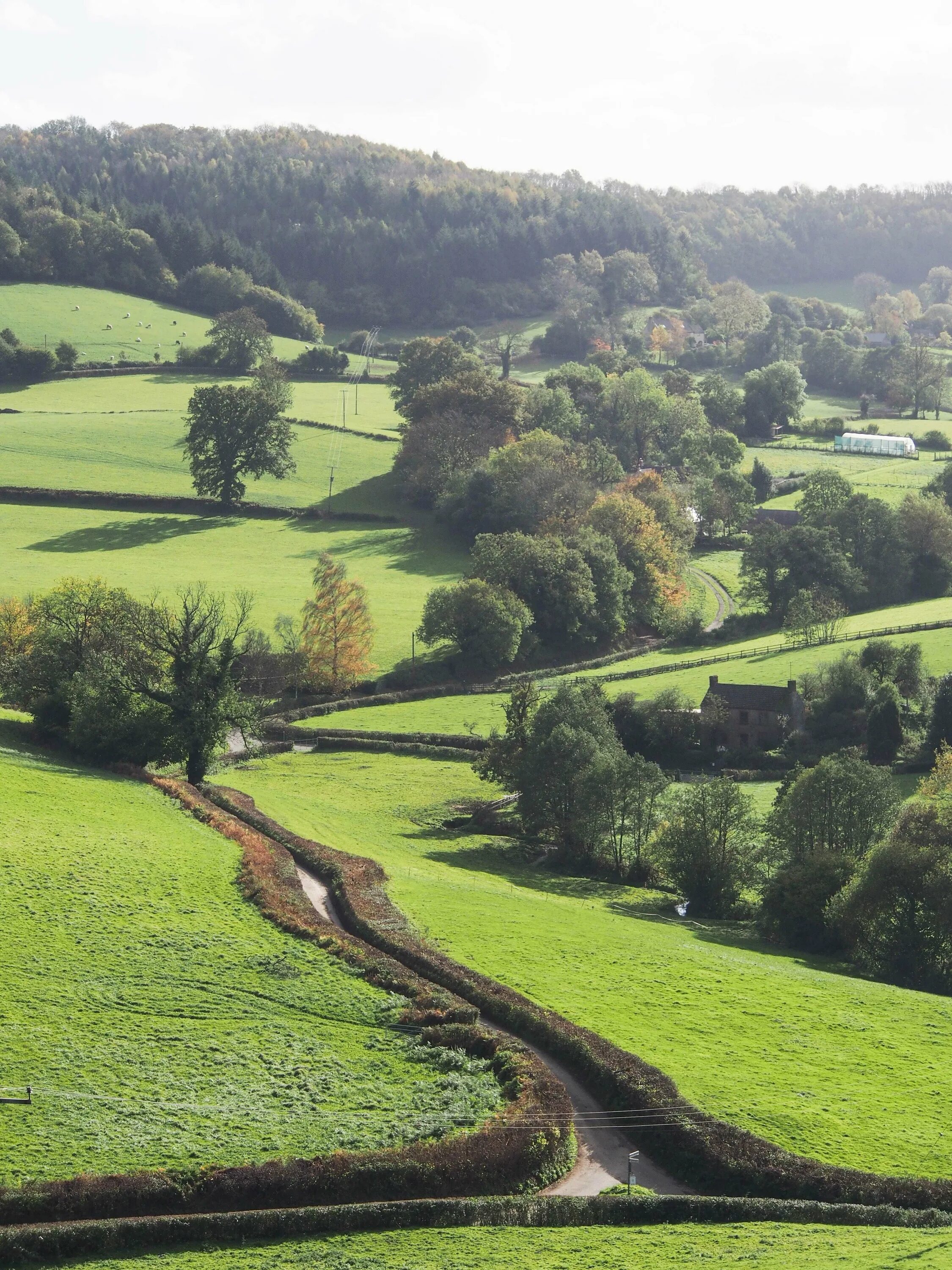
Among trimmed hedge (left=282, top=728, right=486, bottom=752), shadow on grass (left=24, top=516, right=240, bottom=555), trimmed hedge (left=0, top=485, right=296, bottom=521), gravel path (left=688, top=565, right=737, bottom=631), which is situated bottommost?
trimmed hedge (left=282, top=728, right=486, bottom=752)

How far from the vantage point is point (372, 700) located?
324 feet

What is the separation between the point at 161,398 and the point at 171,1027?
426 ft

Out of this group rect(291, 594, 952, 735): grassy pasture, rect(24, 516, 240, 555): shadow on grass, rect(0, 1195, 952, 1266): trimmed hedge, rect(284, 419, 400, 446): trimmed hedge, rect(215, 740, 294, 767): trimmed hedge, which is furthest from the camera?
rect(284, 419, 400, 446): trimmed hedge

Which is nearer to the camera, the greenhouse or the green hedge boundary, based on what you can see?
the green hedge boundary

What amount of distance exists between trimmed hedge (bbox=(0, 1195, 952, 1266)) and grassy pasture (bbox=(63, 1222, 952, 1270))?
337mm

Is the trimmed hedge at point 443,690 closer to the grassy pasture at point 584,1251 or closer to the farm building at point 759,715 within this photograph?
the farm building at point 759,715

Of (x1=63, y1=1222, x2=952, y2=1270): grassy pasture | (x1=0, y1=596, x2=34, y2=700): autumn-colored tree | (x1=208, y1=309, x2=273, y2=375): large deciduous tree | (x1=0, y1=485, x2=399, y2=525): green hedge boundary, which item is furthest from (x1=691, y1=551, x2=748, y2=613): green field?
(x1=63, y1=1222, x2=952, y2=1270): grassy pasture

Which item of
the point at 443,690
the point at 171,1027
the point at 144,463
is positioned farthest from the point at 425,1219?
the point at 144,463

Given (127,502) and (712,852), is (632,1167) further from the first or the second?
(127,502)

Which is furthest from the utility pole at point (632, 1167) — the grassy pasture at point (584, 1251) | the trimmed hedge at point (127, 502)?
the trimmed hedge at point (127, 502)

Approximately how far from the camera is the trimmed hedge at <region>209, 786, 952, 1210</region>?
35.0m

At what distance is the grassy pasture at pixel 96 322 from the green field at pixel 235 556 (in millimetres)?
51626

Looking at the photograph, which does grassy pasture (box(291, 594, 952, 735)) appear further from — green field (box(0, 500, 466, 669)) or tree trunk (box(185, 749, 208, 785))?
tree trunk (box(185, 749, 208, 785))

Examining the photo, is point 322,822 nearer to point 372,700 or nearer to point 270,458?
point 372,700
